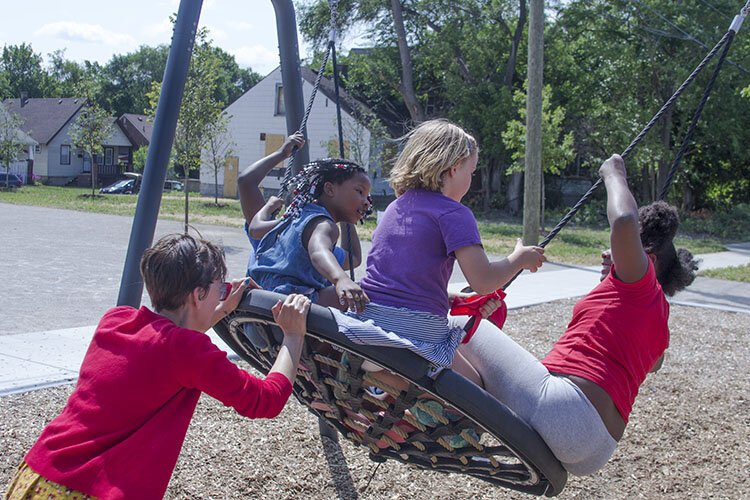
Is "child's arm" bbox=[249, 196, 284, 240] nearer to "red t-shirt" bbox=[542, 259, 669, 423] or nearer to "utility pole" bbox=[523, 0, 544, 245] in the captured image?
"red t-shirt" bbox=[542, 259, 669, 423]

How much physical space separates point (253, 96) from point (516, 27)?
555 inches

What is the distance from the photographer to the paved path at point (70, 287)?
5.96 meters

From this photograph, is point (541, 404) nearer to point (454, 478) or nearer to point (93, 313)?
point (454, 478)

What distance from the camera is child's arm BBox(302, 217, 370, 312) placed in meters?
2.52

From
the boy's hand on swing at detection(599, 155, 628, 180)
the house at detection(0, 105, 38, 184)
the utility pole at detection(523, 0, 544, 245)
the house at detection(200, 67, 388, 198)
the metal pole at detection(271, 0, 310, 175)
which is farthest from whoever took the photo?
the house at detection(0, 105, 38, 184)

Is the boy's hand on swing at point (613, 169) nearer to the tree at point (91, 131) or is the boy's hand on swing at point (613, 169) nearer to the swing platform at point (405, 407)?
the swing platform at point (405, 407)

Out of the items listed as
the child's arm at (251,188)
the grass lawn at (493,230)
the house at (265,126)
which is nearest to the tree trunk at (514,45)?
the grass lawn at (493,230)

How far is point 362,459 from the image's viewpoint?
176 inches

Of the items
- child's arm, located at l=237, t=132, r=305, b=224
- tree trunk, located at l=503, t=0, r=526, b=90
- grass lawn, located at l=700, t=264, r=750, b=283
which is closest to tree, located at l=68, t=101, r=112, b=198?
tree trunk, located at l=503, t=0, r=526, b=90

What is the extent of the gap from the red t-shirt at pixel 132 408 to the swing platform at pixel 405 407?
0.36m

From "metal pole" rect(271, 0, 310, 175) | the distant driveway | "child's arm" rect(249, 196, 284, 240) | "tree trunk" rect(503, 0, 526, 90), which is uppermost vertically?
"tree trunk" rect(503, 0, 526, 90)

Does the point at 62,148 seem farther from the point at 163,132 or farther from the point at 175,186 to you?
the point at 163,132

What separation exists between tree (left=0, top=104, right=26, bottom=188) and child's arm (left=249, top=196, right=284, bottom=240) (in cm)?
4046

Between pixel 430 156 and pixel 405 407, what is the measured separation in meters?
0.85
